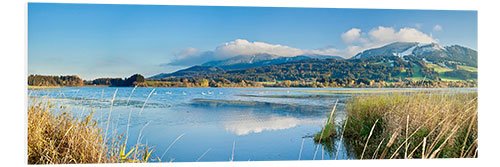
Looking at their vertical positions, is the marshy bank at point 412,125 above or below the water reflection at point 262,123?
above

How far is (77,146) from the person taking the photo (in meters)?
2.49

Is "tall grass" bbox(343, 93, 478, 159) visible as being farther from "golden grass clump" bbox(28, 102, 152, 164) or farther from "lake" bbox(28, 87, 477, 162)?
"golden grass clump" bbox(28, 102, 152, 164)

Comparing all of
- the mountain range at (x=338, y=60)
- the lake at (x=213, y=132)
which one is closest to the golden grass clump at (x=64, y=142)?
the lake at (x=213, y=132)

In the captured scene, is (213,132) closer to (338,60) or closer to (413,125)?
Answer: (413,125)

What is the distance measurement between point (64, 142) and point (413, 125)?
328 centimetres

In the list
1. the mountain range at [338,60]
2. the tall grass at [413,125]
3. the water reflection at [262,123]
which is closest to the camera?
the tall grass at [413,125]

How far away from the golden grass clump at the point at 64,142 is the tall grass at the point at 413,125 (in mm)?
2130

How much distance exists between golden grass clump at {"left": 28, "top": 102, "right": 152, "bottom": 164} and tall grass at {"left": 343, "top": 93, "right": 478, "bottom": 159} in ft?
6.99

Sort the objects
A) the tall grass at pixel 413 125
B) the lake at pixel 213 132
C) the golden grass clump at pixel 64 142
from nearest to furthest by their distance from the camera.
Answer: the golden grass clump at pixel 64 142
the tall grass at pixel 413 125
the lake at pixel 213 132

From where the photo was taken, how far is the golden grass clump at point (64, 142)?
8.01 ft

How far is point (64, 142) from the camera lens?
2.54 meters

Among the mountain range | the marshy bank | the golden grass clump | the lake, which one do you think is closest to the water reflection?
the lake

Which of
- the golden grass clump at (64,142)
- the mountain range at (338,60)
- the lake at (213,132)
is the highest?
the mountain range at (338,60)

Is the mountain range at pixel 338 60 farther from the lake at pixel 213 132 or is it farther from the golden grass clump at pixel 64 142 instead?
the golden grass clump at pixel 64 142
